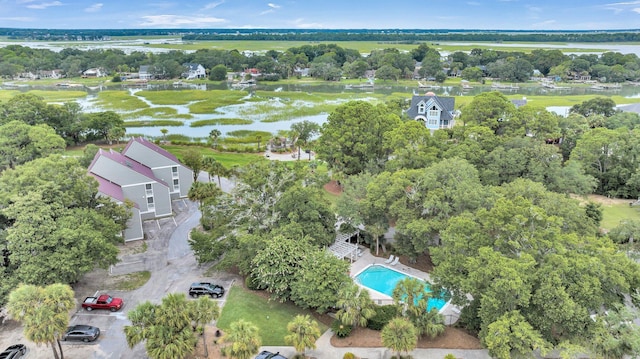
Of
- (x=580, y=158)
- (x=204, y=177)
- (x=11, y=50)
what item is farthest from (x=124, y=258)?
(x=11, y=50)

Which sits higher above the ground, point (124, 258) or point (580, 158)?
point (580, 158)

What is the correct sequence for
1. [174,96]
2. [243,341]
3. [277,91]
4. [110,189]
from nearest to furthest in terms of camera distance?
1. [243,341]
2. [110,189]
3. [174,96]
4. [277,91]

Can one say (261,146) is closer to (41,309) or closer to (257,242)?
(257,242)

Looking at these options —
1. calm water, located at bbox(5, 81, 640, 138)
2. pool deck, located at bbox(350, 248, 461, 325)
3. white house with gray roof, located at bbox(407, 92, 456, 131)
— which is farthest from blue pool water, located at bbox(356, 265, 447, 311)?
calm water, located at bbox(5, 81, 640, 138)

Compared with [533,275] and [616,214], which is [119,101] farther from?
[533,275]

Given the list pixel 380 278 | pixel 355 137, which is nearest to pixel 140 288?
pixel 380 278

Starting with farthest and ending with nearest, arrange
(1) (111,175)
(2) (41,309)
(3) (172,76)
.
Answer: (3) (172,76) < (1) (111,175) < (2) (41,309)
